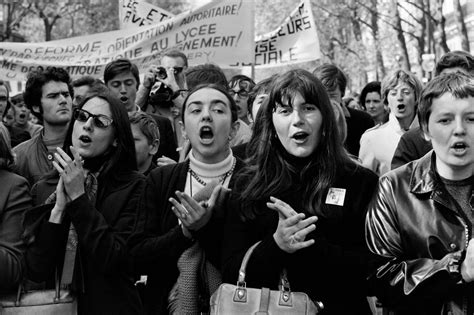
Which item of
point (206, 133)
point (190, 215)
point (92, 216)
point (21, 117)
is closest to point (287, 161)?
point (190, 215)

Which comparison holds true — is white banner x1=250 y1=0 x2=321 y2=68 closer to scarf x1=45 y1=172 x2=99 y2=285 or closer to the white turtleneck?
the white turtleneck

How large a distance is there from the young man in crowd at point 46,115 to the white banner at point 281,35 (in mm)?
4054

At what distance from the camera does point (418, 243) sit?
3953 mm

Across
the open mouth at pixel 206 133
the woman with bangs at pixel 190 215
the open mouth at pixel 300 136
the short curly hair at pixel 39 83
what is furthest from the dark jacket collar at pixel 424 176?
the short curly hair at pixel 39 83

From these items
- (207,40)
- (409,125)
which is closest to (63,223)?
(409,125)

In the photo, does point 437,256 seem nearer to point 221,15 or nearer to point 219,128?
point 219,128

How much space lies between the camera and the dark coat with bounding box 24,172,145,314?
464 centimetres

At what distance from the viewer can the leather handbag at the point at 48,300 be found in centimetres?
459

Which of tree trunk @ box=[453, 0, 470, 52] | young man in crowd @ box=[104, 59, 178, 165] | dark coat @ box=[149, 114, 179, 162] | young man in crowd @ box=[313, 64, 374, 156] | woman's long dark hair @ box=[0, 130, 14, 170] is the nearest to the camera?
woman's long dark hair @ box=[0, 130, 14, 170]

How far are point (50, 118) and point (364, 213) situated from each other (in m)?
3.18

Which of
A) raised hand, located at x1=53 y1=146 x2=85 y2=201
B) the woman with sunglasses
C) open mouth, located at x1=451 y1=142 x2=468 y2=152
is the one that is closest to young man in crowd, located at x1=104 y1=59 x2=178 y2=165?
the woman with sunglasses

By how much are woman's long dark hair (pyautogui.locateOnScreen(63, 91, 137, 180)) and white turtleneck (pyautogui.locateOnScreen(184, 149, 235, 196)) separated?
38cm

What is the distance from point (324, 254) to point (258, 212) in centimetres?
41

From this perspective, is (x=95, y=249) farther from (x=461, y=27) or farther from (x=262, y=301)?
(x=461, y=27)
